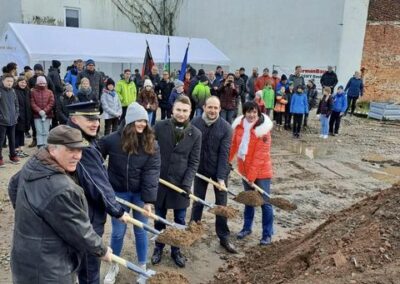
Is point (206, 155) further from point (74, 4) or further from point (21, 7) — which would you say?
point (74, 4)

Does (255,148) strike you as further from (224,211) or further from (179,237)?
(179,237)

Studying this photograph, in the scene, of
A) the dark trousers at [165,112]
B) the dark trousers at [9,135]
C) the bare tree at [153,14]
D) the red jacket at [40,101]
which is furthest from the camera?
the bare tree at [153,14]

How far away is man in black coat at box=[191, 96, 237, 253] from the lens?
5062 mm

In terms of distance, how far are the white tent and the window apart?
535 centimetres

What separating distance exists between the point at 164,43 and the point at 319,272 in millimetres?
18334

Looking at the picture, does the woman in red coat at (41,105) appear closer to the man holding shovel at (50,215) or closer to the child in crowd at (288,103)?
the man holding shovel at (50,215)

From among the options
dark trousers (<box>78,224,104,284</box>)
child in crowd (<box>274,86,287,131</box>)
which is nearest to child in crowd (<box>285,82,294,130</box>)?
child in crowd (<box>274,86,287,131</box>)

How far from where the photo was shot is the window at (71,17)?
2320 cm

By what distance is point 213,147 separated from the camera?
202 inches

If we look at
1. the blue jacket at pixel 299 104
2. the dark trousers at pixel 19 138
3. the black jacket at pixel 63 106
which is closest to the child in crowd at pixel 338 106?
the blue jacket at pixel 299 104

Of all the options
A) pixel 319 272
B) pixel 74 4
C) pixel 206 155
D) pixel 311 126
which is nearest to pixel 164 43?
pixel 74 4

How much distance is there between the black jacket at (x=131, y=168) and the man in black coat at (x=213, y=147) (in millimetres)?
1018

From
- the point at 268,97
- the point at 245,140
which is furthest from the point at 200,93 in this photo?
the point at 245,140

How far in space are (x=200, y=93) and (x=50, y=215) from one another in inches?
375
